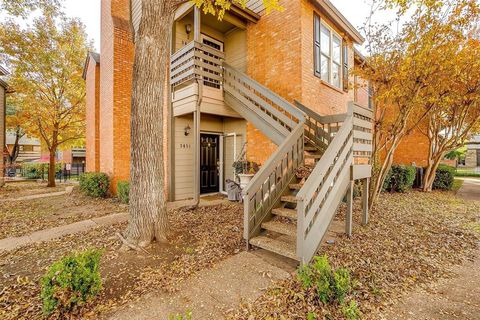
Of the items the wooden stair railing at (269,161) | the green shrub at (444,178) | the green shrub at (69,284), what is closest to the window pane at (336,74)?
the wooden stair railing at (269,161)

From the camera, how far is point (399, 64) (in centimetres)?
553

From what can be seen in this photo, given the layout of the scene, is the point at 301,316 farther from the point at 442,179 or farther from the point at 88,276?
the point at 442,179

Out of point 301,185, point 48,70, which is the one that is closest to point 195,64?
point 301,185

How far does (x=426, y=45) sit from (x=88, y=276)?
7.35 metres

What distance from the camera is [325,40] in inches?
333

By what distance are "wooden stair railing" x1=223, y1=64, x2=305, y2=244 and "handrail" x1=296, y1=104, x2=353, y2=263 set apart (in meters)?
→ 0.82

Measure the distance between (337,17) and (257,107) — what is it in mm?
5023

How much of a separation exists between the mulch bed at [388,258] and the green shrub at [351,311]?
6 cm

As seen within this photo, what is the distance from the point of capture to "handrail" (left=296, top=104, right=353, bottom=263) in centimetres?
322

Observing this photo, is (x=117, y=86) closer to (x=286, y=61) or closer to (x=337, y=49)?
(x=286, y=61)

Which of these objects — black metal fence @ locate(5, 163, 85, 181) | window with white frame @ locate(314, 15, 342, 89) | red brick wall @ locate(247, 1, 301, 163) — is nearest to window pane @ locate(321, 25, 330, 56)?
window with white frame @ locate(314, 15, 342, 89)

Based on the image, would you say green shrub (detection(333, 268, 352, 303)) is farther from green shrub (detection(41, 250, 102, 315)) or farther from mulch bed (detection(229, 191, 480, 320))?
green shrub (detection(41, 250, 102, 315))

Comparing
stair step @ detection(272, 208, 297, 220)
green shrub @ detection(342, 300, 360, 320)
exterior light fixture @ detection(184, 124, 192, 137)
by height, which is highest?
exterior light fixture @ detection(184, 124, 192, 137)

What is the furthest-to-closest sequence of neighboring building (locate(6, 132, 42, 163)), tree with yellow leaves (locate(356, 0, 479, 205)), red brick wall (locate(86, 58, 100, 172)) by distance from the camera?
neighboring building (locate(6, 132, 42, 163)), red brick wall (locate(86, 58, 100, 172)), tree with yellow leaves (locate(356, 0, 479, 205))
